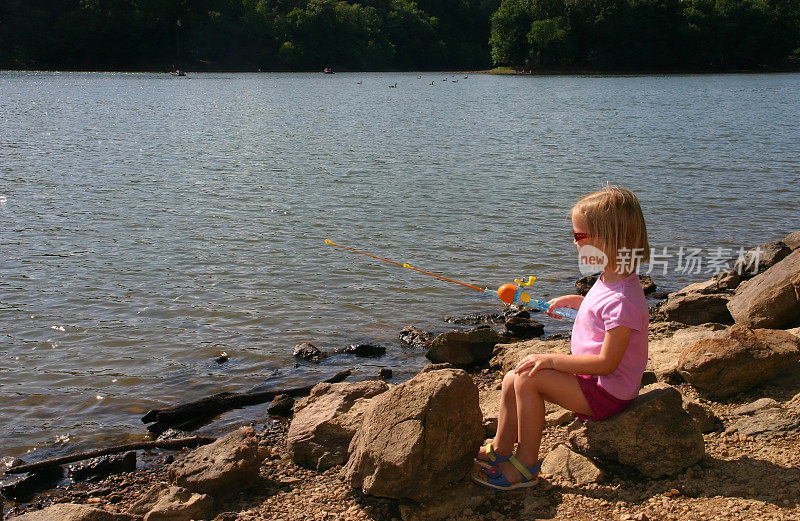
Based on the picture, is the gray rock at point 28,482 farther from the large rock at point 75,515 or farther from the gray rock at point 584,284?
the gray rock at point 584,284

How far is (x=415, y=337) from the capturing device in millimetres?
8516

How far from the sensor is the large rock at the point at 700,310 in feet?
27.7

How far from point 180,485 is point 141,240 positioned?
8776 millimetres

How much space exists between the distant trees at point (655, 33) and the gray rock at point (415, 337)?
335 ft

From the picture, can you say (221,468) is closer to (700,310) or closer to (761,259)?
(700,310)

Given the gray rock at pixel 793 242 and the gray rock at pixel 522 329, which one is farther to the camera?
the gray rock at pixel 793 242

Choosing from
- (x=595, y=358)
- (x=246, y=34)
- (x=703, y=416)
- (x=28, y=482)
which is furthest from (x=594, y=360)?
(x=246, y=34)

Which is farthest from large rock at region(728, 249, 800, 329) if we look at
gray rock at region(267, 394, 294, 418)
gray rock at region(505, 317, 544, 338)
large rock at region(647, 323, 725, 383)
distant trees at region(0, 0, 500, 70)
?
distant trees at region(0, 0, 500, 70)

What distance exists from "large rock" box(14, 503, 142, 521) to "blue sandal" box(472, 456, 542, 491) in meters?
2.08

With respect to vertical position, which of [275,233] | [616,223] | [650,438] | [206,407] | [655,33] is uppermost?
[655,33]

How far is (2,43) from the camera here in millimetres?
94562

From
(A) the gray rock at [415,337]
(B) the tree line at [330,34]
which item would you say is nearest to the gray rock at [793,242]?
(A) the gray rock at [415,337]

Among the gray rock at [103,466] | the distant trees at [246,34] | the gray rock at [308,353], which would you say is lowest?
the gray rock at [103,466]

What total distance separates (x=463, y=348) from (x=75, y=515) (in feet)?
13.8
